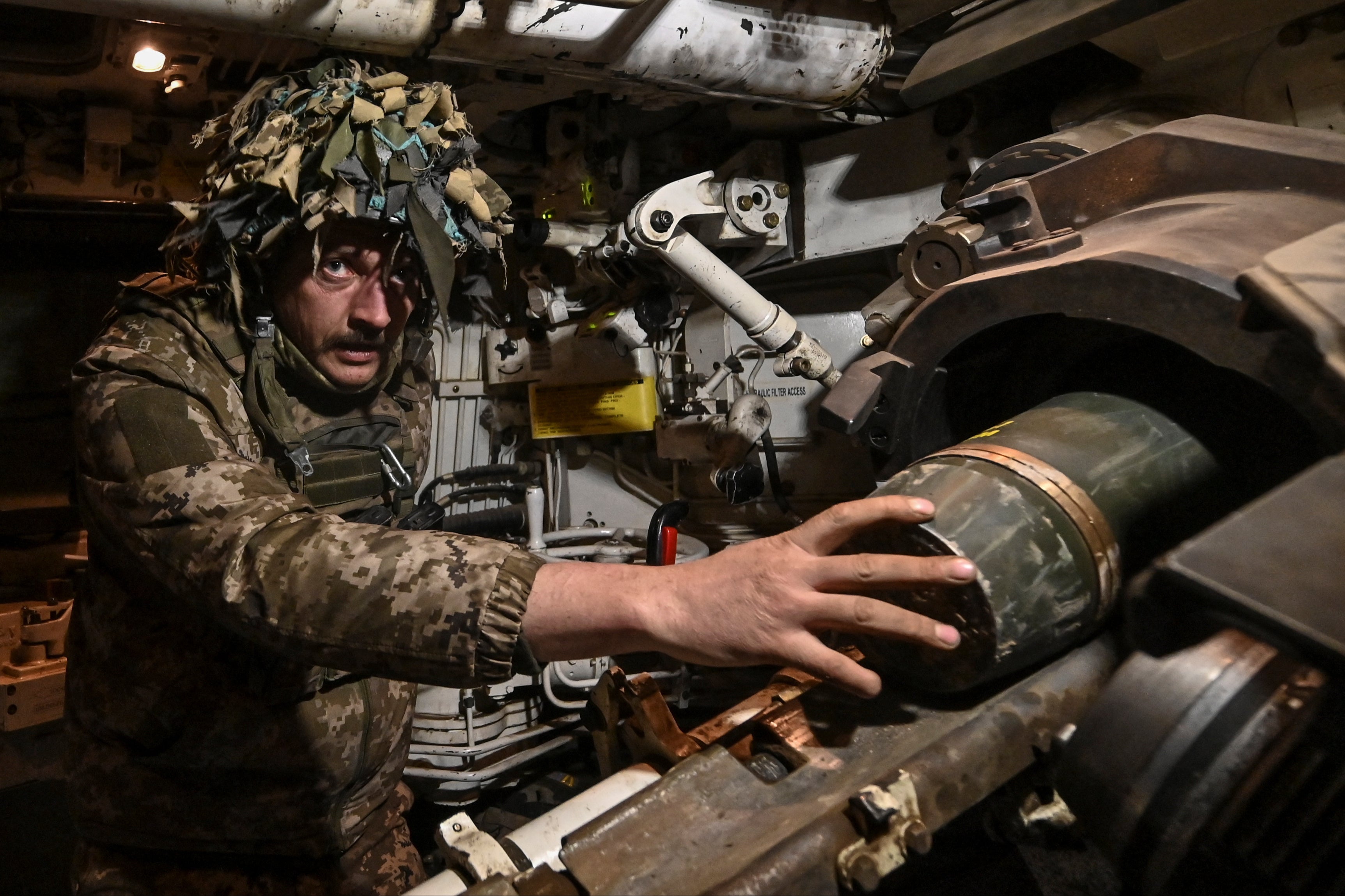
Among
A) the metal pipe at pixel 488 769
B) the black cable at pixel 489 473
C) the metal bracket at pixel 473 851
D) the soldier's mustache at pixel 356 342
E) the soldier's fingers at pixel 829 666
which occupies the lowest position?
the metal pipe at pixel 488 769

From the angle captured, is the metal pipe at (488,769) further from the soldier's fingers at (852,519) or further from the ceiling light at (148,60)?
the ceiling light at (148,60)

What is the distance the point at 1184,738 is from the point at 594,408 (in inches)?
83.8

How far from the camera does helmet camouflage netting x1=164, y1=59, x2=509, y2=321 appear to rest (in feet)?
5.47

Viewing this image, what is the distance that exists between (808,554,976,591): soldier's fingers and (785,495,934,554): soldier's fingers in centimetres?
2

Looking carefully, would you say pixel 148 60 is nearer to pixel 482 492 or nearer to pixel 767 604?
pixel 482 492

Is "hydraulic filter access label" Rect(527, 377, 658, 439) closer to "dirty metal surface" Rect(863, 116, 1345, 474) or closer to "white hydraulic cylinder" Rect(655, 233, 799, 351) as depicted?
"white hydraulic cylinder" Rect(655, 233, 799, 351)

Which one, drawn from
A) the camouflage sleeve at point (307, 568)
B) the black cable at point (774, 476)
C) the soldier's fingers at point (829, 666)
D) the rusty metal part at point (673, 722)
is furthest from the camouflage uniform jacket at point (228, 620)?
the black cable at point (774, 476)

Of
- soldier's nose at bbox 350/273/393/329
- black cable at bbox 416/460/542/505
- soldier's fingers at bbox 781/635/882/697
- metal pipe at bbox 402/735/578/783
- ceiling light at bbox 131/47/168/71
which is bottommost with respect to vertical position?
metal pipe at bbox 402/735/578/783

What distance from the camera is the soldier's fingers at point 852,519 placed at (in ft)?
3.15

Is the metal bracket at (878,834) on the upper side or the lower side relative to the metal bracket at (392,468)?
lower

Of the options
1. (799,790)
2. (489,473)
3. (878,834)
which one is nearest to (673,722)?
(799,790)

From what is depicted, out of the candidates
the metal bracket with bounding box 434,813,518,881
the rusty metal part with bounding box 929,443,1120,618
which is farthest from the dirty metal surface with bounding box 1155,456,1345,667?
the metal bracket with bounding box 434,813,518,881

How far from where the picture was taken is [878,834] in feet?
2.97

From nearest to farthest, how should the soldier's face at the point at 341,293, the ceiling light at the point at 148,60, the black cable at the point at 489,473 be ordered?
the soldier's face at the point at 341,293 < the ceiling light at the point at 148,60 < the black cable at the point at 489,473
